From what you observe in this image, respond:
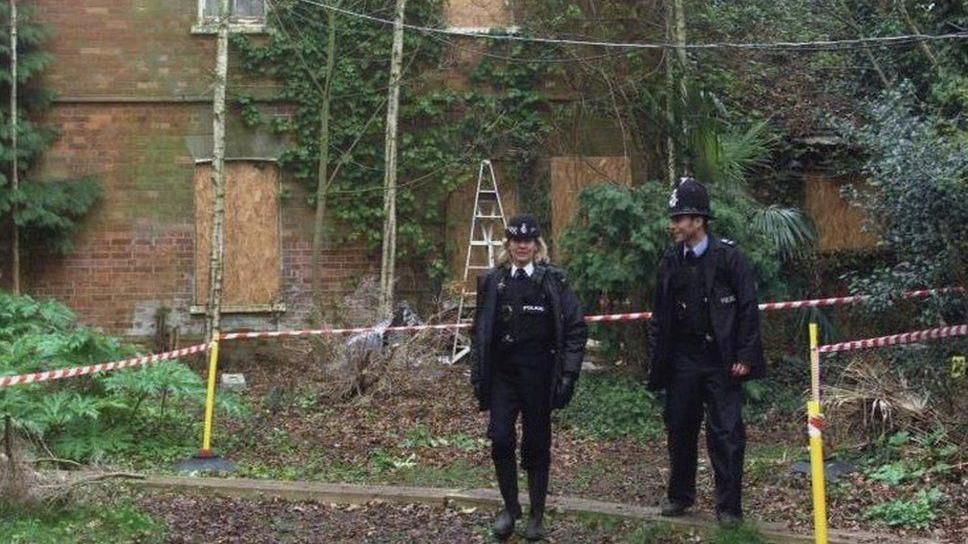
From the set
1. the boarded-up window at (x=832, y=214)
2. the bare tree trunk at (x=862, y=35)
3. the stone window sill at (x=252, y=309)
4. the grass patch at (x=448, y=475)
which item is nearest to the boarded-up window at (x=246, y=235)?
the stone window sill at (x=252, y=309)

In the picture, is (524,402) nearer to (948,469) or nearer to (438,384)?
(948,469)

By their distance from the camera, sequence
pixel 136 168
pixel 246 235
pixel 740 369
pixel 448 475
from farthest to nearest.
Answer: pixel 246 235
pixel 136 168
pixel 448 475
pixel 740 369

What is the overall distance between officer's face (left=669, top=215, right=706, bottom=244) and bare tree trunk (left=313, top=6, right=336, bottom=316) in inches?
331

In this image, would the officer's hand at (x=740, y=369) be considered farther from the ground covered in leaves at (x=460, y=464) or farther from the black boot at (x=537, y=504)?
the black boot at (x=537, y=504)

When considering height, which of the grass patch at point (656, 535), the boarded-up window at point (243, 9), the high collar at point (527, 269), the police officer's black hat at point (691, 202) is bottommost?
the grass patch at point (656, 535)

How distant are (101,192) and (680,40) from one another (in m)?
7.37

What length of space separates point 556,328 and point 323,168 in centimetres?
866

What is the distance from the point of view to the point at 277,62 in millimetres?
15461

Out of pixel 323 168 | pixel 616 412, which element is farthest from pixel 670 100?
pixel 323 168

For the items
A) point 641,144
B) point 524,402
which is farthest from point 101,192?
point 524,402

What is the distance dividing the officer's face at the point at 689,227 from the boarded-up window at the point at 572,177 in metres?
8.51

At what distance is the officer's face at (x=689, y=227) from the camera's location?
679 cm

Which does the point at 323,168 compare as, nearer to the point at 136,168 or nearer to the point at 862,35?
the point at 136,168

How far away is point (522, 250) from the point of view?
6918 millimetres
